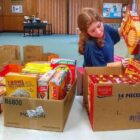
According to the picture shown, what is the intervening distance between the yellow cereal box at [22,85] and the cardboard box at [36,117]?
31mm

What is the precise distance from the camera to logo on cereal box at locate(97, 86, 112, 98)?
1212mm

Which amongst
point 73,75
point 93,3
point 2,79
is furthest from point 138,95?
point 93,3

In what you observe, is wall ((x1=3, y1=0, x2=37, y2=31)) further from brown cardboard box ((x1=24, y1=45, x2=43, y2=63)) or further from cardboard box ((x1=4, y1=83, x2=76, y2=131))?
cardboard box ((x1=4, y1=83, x2=76, y2=131))

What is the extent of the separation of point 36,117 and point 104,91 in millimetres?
360

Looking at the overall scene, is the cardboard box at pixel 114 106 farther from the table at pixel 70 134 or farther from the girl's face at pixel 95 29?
the girl's face at pixel 95 29

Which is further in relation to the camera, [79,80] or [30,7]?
[30,7]

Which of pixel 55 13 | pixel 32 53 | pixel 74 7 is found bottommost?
pixel 32 53

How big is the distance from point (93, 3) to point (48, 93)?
12991mm

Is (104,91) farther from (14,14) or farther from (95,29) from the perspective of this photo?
(14,14)

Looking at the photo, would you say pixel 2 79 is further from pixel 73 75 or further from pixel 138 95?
pixel 138 95

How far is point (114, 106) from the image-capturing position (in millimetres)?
1257

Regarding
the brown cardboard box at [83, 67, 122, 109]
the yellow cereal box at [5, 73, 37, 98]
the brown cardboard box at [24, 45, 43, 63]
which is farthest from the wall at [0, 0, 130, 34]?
the yellow cereal box at [5, 73, 37, 98]

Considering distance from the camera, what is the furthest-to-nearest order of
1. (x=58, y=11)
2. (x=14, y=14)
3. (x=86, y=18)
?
1. (x=14, y=14)
2. (x=58, y=11)
3. (x=86, y=18)

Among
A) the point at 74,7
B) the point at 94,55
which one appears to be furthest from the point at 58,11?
the point at 94,55
